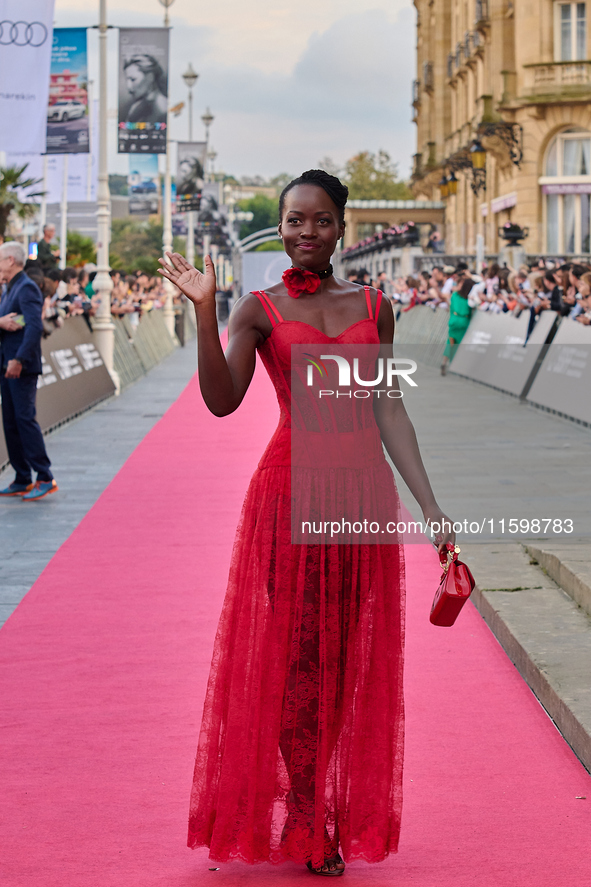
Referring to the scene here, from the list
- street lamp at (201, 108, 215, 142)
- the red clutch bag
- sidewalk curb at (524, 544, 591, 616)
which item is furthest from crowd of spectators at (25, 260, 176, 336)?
street lamp at (201, 108, 215, 142)

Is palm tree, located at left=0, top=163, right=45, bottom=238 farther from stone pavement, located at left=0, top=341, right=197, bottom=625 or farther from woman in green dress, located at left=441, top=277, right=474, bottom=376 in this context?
stone pavement, located at left=0, top=341, right=197, bottom=625

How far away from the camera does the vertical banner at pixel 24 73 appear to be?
14.9 metres

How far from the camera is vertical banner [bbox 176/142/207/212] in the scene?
123 feet

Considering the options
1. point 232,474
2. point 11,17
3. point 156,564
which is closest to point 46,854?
point 156,564

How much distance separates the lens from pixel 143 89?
24734 mm

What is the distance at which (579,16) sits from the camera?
45906mm

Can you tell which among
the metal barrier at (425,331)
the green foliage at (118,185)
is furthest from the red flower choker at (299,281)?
the green foliage at (118,185)

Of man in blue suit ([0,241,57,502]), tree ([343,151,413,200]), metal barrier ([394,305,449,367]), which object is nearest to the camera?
man in blue suit ([0,241,57,502])

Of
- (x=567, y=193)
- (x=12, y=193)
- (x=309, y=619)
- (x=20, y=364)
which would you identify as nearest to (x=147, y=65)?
(x=20, y=364)

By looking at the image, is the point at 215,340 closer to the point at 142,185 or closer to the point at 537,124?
the point at 142,185

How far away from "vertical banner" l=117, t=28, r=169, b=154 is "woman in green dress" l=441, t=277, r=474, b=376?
24.8ft

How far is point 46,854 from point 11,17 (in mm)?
13278

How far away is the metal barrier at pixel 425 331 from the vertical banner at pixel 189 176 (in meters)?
7.94

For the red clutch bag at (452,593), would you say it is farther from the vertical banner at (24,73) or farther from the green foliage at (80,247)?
the green foliage at (80,247)
